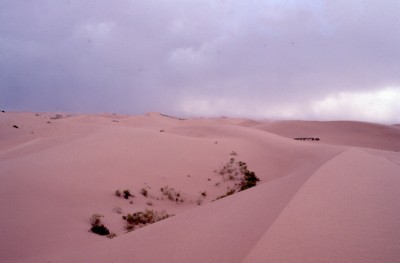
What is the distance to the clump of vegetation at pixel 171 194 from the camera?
32.1ft

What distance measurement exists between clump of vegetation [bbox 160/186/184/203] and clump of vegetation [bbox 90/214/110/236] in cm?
304

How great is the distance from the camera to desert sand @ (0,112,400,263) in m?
3.64

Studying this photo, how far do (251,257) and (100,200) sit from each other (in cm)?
600

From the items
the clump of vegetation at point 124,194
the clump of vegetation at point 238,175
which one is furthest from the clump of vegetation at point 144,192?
the clump of vegetation at point 238,175

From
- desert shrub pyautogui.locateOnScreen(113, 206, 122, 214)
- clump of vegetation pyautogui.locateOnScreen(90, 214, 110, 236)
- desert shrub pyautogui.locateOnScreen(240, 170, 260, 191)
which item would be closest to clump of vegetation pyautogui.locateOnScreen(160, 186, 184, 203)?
desert shrub pyautogui.locateOnScreen(113, 206, 122, 214)

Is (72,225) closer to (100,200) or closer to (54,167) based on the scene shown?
(100,200)

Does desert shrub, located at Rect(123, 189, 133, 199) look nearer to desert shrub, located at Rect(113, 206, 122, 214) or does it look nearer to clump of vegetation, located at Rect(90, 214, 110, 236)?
desert shrub, located at Rect(113, 206, 122, 214)

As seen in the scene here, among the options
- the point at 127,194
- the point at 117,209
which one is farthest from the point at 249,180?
the point at 117,209

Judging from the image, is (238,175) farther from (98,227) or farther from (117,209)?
(98,227)

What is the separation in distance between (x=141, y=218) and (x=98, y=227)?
1244 millimetres

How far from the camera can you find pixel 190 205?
9617mm

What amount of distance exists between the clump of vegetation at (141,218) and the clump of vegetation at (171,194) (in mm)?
1613

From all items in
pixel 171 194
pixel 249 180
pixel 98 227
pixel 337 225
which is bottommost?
pixel 98 227

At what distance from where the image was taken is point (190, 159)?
13.7 meters
